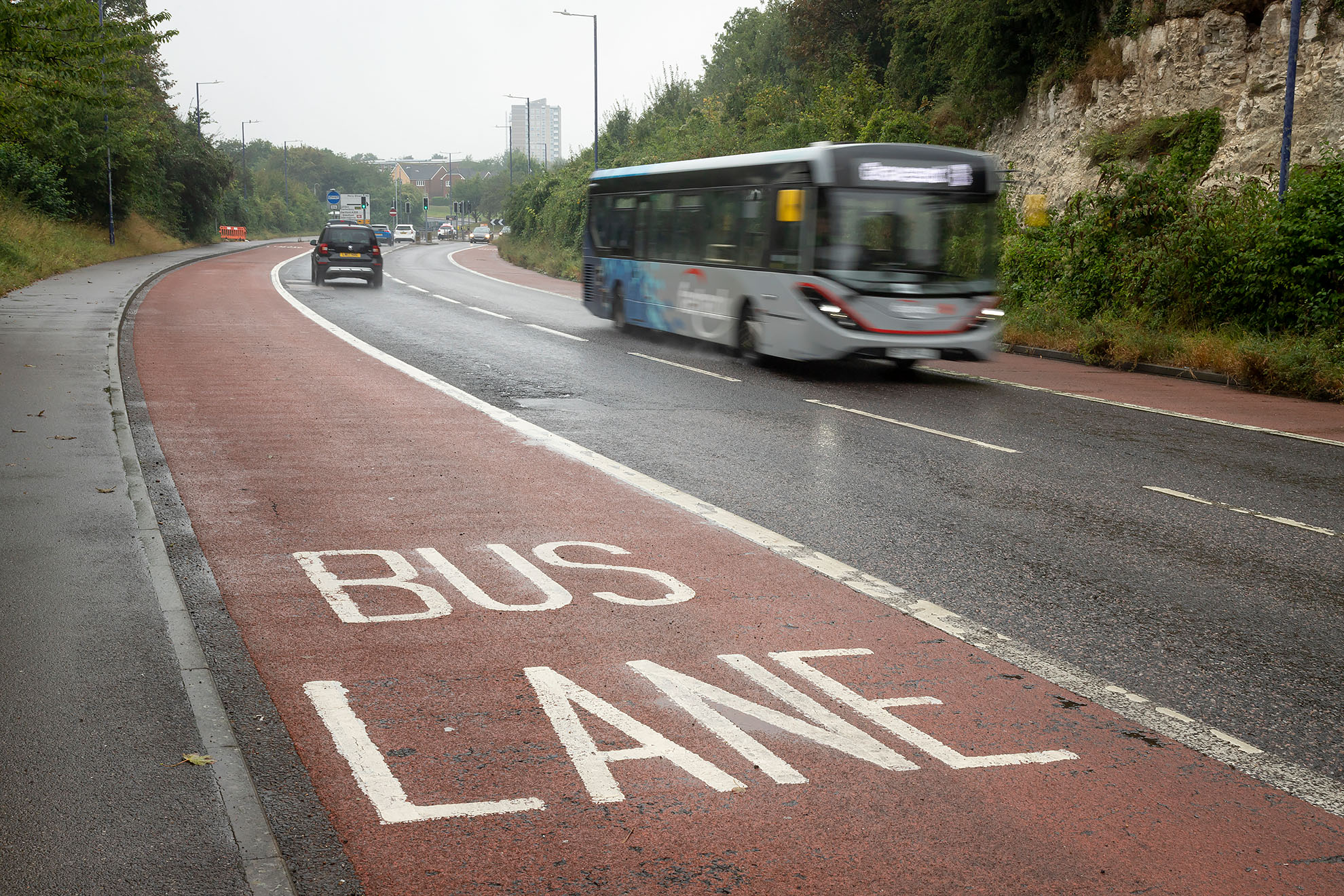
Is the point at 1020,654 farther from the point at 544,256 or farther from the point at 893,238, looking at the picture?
the point at 544,256

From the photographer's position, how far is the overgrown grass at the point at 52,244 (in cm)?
3092

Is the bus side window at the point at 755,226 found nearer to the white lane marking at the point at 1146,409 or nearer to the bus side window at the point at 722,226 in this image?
the bus side window at the point at 722,226

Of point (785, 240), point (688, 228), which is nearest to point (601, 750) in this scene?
point (785, 240)

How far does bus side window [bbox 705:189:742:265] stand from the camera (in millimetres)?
17391

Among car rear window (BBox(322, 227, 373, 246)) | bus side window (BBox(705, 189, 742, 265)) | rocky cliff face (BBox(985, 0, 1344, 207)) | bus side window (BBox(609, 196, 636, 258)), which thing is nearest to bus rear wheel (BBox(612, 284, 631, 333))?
bus side window (BBox(609, 196, 636, 258))

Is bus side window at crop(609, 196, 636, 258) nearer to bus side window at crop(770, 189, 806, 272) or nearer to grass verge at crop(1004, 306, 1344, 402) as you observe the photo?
bus side window at crop(770, 189, 806, 272)

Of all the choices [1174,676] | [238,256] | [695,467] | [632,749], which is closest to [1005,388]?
[695,467]

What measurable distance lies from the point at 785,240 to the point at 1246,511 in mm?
8286

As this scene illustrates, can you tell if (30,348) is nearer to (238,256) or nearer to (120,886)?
(120,886)

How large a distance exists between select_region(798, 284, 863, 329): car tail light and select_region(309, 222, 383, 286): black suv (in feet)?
71.5

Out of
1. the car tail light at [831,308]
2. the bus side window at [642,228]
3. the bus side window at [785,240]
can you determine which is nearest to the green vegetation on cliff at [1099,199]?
the car tail light at [831,308]

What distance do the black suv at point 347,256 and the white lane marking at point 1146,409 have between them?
21.2 metres

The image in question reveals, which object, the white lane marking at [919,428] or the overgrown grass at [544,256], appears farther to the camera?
the overgrown grass at [544,256]

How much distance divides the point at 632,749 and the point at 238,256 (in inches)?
2077
